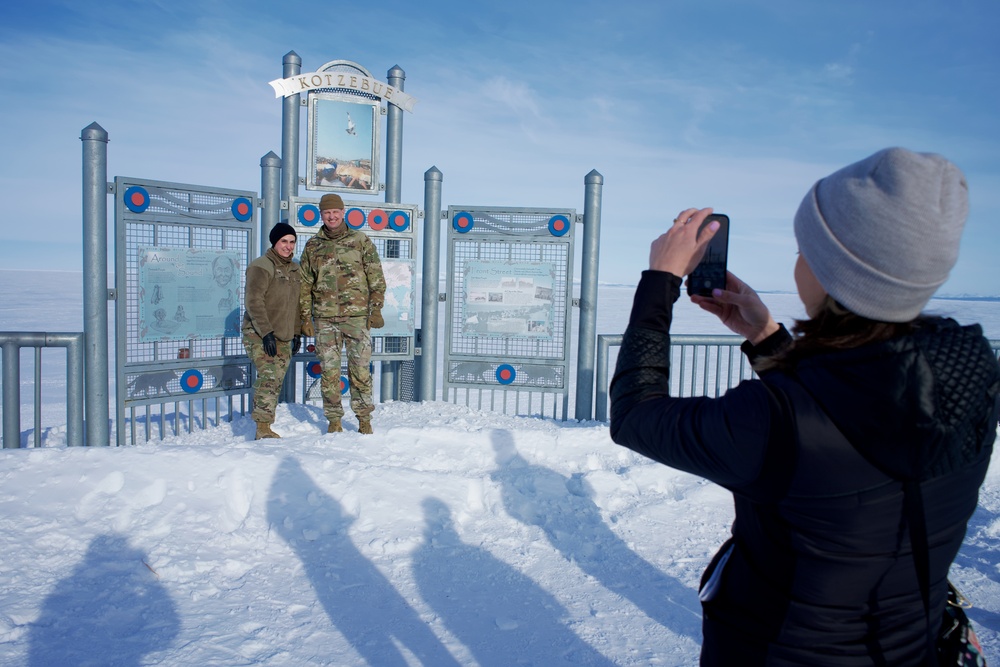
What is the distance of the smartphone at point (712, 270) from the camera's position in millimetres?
1435

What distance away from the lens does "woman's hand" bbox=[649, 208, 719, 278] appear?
1190 millimetres

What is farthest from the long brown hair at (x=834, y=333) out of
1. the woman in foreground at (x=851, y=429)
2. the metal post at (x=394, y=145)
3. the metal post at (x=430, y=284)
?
the metal post at (x=394, y=145)

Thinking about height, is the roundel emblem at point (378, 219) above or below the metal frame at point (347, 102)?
below

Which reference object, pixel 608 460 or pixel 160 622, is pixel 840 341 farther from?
pixel 608 460

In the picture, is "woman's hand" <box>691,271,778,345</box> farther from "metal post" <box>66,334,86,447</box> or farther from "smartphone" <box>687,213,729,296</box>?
"metal post" <box>66,334,86,447</box>

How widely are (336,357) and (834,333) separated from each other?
213 inches

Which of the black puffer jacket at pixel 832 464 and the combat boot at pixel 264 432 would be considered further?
Answer: the combat boot at pixel 264 432

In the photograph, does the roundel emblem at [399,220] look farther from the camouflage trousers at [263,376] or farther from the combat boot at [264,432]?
the combat boot at [264,432]

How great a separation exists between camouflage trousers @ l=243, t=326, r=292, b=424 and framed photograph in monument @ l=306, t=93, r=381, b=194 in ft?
6.11

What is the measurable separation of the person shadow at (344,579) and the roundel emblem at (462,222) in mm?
3564

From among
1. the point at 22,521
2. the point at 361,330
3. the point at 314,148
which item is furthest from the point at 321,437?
the point at 314,148

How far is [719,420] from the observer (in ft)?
3.42

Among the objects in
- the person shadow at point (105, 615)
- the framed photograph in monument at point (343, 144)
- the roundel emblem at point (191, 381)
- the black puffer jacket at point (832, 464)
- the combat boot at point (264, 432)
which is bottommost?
the person shadow at point (105, 615)

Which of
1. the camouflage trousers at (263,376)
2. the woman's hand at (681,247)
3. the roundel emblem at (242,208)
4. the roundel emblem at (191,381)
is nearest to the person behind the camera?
the woman's hand at (681,247)
